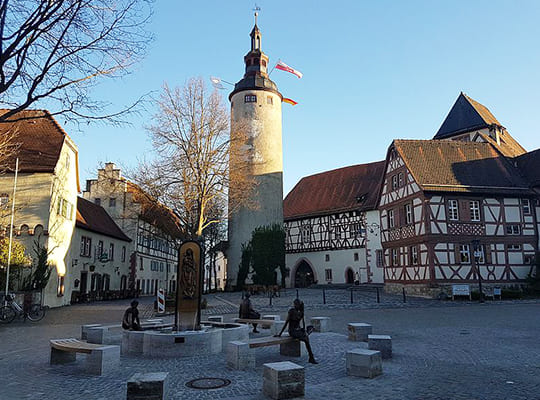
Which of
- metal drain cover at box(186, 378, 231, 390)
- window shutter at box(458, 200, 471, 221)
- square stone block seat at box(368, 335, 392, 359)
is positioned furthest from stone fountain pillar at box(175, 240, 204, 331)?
window shutter at box(458, 200, 471, 221)

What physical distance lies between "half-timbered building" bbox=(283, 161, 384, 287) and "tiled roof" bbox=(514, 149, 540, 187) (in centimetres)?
1225

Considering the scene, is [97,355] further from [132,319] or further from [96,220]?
[96,220]

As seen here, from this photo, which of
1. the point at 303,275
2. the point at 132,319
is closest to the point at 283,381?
the point at 132,319

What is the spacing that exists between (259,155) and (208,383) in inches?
1377

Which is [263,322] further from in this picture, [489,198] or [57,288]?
[489,198]

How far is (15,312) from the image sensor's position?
Answer: 19.1 metres

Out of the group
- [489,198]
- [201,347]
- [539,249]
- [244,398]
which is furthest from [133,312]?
[539,249]

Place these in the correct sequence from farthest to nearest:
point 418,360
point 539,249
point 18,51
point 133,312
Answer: point 539,249, point 133,312, point 418,360, point 18,51

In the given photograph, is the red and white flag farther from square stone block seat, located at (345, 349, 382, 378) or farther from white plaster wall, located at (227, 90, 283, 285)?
square stone block seat, located at (345, 349, 382, 378)

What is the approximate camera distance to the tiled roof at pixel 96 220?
32.6 meters

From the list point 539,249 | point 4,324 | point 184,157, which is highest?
point 184,157

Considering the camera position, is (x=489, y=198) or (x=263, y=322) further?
(x=489, y=198)

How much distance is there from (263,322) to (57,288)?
1943cm

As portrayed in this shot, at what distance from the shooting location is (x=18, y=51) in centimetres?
842
